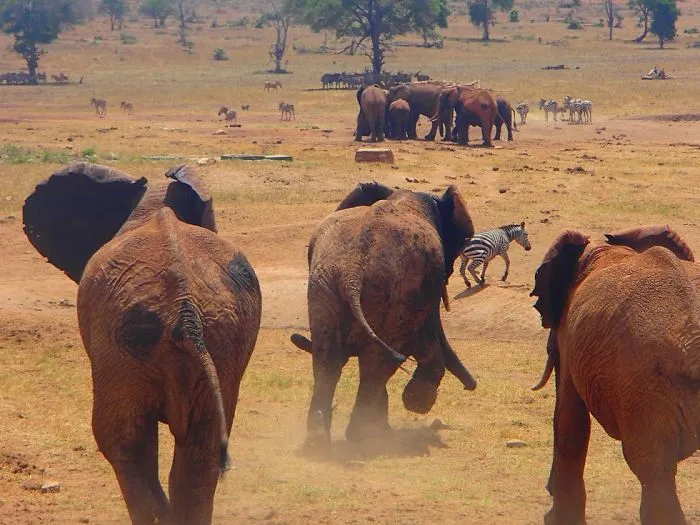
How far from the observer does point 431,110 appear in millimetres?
37406

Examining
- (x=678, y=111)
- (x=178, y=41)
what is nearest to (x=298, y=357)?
(x=678, y=111)

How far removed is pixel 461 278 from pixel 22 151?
532 inches

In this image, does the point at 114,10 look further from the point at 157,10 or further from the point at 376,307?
the point at 376,307

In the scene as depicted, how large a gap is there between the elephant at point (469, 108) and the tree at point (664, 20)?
49334 mm

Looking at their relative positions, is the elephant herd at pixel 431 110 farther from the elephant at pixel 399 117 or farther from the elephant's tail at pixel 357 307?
the elephant's tail at pixel 357 307

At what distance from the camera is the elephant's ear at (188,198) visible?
6.97 m

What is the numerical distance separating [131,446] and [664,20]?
3159 inches

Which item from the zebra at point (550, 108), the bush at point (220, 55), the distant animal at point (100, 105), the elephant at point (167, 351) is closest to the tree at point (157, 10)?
the bush at point (220, 55)

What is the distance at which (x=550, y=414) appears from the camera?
10.3 m

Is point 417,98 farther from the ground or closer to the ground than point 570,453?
closer to the ground

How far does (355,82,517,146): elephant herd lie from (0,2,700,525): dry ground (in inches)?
39.7

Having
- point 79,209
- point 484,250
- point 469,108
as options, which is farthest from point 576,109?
point 79,209

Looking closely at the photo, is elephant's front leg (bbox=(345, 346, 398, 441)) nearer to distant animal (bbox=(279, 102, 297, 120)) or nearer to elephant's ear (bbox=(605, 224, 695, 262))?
elephant's ear (bbox=(605, 224, 695, 262))

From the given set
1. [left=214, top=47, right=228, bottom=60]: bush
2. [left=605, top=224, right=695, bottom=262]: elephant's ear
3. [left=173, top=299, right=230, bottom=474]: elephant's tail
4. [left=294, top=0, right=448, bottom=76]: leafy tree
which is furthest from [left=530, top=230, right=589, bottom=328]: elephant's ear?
[left=214, top=47, right=228, bottom=60]: bush
